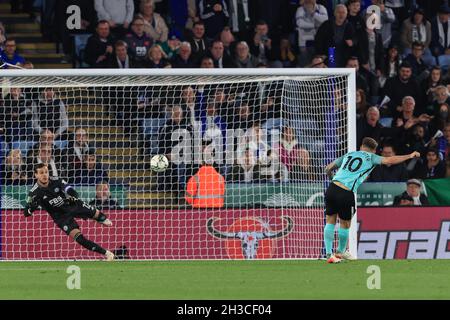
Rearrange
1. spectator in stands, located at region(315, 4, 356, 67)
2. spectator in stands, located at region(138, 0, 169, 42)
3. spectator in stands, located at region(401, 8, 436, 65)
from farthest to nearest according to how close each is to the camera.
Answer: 1. spectator in stands, located at region(401, 8, 436, 65)
2. spectator in stands, located at region(138, 0, 169, 42)
3. spectator in stands, located at region(315, 4, 356, 67)

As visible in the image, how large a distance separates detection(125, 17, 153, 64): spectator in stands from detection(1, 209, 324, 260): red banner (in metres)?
4.47

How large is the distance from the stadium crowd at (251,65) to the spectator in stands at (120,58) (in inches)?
0.8

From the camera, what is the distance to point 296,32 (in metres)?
26.9

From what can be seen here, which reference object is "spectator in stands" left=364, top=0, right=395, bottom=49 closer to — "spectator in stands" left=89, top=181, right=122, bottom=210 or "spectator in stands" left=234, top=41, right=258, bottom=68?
"spectator in stands" left=234, top=41, right=258, bottom=68

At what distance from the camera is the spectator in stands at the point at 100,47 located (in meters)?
25.0

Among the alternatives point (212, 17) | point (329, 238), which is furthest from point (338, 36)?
point (329, 238)

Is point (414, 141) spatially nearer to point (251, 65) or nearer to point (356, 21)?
point (356, 21)

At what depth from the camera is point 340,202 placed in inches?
749

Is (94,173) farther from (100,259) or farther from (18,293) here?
(18,293)

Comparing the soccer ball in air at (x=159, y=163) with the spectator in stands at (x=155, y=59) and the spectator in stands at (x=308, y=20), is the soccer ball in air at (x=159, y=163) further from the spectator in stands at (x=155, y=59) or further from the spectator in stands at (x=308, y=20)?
the spectator in stands at (x=308, y=20)

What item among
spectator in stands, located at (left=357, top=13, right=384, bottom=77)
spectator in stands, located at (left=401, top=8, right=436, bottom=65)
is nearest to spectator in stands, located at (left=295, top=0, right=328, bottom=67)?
spectator in stands, located at (left=357, top=13, right=384, bottom=77)

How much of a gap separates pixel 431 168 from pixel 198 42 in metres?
4.97

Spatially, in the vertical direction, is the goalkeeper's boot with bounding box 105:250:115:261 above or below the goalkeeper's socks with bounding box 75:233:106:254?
below

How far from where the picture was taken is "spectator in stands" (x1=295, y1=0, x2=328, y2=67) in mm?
26844
